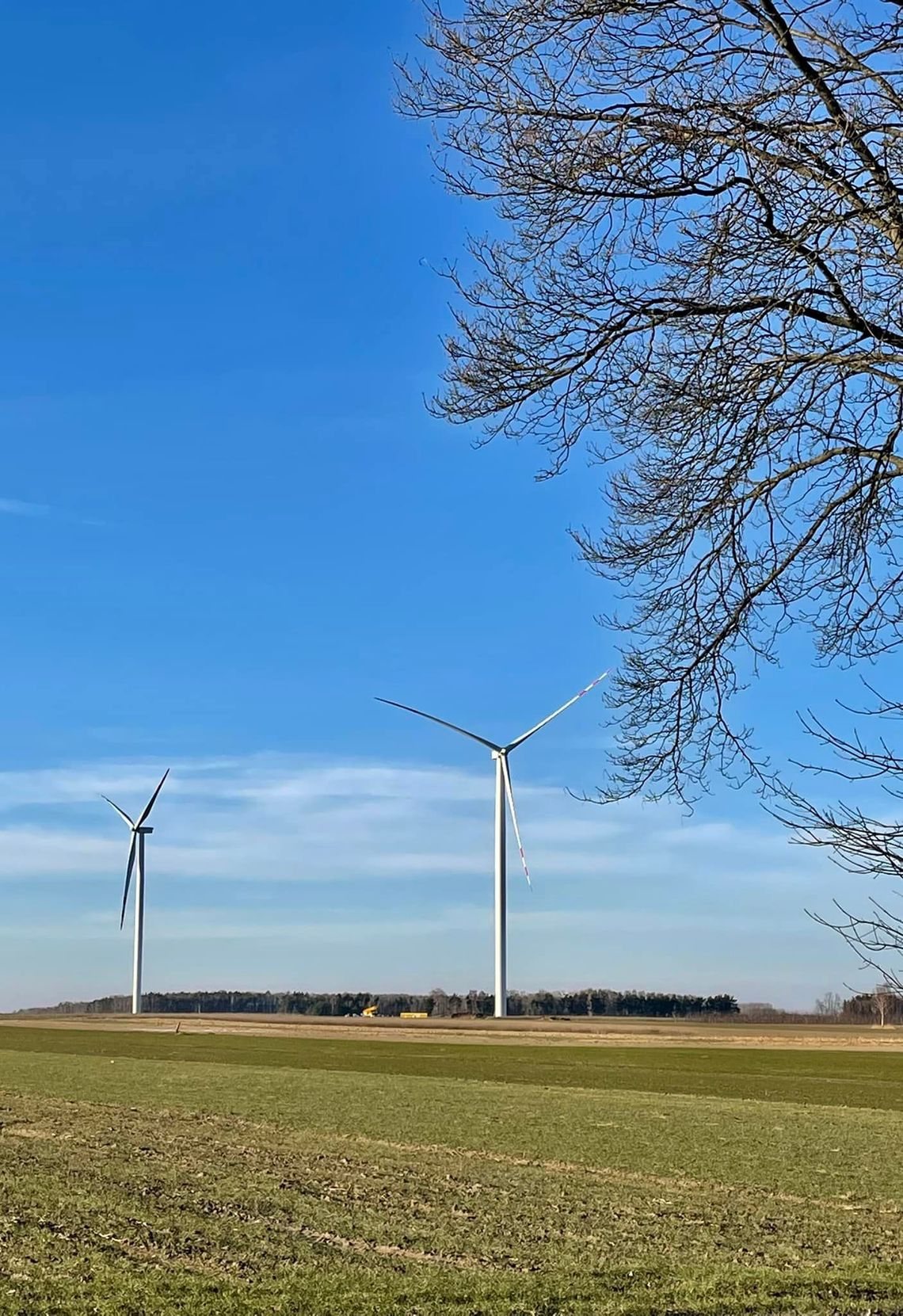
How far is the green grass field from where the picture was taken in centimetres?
1067

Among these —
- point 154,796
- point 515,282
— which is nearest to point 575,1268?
point 515,282

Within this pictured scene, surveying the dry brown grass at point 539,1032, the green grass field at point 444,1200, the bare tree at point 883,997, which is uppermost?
the bare tree at point 883,997

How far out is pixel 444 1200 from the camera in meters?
15.1

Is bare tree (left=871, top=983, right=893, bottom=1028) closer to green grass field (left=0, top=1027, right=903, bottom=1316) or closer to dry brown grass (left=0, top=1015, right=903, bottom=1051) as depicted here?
green grass field (left=0, top=1027, right=903, bottom=1316)

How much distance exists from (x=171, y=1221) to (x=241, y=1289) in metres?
2.99

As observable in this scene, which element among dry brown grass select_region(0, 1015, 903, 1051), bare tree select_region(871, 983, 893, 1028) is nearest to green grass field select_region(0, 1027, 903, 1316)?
bare tree select_region(871, 983, 893, 1028)

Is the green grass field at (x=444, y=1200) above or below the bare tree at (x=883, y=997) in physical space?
below

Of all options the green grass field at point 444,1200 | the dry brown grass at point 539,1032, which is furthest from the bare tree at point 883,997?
the dry brown grass at point 539,1032

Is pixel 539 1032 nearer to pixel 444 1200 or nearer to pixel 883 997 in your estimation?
pixel 444 1200

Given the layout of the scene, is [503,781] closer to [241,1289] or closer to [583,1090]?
[583,1090]

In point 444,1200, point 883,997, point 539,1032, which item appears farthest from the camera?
point 539,1032

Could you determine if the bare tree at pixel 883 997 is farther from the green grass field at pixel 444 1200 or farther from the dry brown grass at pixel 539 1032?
the dry brown grass at pixel 539 1032

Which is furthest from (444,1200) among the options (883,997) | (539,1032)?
(539,1032)

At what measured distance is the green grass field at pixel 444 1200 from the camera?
1067 centimetres
